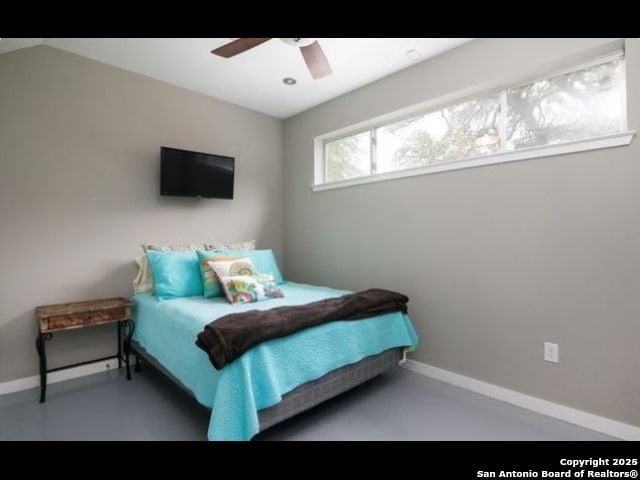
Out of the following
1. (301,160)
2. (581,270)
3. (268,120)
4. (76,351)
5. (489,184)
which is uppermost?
(268,120)

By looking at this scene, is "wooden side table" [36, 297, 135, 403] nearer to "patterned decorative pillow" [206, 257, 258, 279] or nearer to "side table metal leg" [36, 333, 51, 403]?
"side table metal leg" [36, 333, 51, 403]

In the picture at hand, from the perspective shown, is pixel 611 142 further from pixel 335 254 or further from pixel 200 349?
pixel 200 349

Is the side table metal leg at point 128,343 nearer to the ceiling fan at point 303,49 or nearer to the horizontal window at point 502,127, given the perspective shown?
the ceiling fan at point 303,49

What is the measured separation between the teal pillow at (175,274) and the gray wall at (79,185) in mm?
491

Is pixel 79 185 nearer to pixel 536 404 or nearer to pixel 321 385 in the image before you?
pixel 321 385

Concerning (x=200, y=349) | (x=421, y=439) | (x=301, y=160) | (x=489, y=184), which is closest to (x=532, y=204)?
(x=489, y=184)

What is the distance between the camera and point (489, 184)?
7.69 feet

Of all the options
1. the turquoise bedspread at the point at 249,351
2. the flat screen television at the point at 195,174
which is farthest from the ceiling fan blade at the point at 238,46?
the turquoise bedspread at the point at 249,351

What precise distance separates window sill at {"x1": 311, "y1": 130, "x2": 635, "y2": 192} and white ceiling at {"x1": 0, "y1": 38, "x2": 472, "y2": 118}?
91 centimetres

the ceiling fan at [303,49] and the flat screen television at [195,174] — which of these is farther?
the flat screen television at [195,174]

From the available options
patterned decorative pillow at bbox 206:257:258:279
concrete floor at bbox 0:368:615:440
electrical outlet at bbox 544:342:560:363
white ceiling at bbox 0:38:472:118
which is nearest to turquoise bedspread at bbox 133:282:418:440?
patterned decorative pillow at bbox 206:257:258:279

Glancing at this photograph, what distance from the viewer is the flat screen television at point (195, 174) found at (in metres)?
3.03

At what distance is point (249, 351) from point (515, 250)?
72.8 inches

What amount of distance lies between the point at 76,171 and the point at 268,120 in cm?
210
